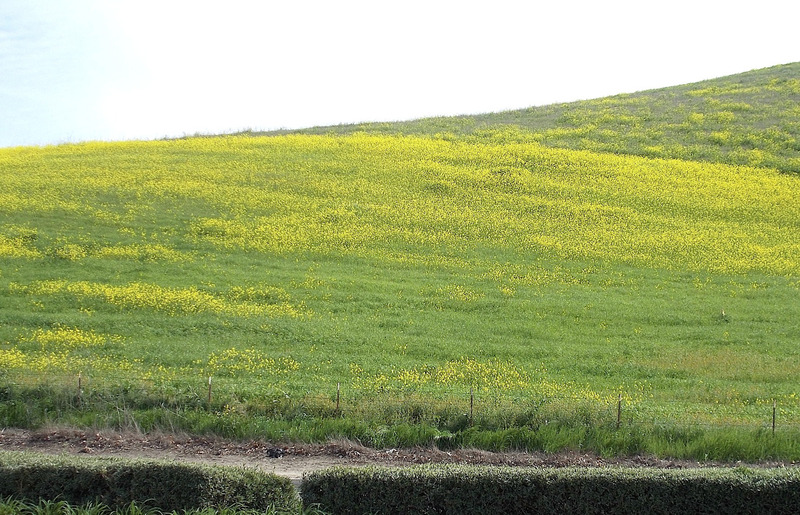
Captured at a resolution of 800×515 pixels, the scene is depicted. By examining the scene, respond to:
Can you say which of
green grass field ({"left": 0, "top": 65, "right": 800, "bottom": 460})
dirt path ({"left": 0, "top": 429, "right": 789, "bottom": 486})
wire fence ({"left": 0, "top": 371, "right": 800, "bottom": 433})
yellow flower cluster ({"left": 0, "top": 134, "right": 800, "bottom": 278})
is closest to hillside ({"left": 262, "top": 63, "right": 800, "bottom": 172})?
green grass field ({"left": 0, "top": 65, "right": 800, "bottom": 460})

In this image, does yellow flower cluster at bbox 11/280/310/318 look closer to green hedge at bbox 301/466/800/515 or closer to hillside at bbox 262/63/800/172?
green hedge at bbox 301/466/800/515

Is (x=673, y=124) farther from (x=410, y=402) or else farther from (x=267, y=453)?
(x=267, y=453)

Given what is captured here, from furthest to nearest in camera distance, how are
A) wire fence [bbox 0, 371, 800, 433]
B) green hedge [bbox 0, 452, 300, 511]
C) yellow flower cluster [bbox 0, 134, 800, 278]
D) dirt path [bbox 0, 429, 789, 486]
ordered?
yellow flower cluster [bbox 0, 134, 800, 278] → wire fence [bbox 0, 371, 800, 433] → dirt path [bbox 0, 429, 789, 486] → green hedge [bbox 0, 452, 300, 511]

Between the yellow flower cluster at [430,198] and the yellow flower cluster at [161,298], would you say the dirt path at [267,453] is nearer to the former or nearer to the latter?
the yellow flower cluster at [161,298]

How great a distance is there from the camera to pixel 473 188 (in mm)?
42812

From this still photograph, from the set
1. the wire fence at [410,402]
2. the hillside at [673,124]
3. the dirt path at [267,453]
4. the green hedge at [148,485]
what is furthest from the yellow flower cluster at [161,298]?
the hillside at [673,124]

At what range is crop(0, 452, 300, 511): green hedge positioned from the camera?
36.7 ft

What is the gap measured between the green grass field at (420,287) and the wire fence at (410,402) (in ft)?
0.29

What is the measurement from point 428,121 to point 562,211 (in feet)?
80.2

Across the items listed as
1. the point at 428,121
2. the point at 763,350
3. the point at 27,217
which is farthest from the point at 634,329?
the point at 428,121

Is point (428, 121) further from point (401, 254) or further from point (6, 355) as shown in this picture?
point (6, 355)

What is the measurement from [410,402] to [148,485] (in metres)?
7.18

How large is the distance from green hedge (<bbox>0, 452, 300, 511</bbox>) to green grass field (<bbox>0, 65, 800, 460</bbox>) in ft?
14.7

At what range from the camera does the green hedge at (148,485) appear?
11.2 m
